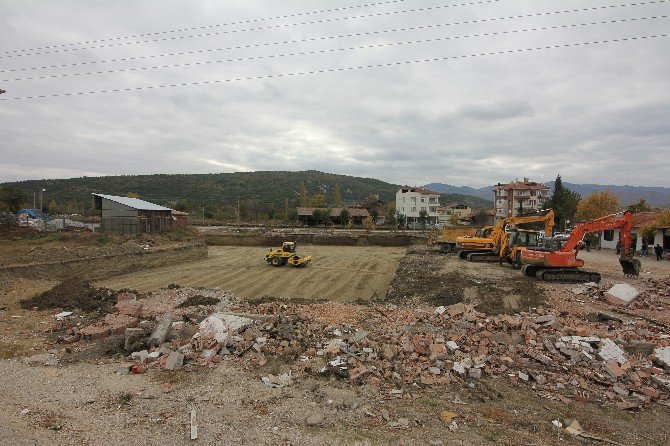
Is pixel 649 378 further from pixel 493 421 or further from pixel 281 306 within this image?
pixel 281 306

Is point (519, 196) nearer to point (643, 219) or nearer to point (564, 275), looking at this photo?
point (643, 219)

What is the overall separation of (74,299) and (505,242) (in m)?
19.7

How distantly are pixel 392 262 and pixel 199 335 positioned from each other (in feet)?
70.9

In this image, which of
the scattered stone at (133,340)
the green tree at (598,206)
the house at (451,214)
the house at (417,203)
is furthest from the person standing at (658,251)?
the house at (417,203)

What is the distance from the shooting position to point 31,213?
41.1 meters

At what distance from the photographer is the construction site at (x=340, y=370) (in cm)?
586

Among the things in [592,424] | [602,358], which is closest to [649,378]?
[602,358]

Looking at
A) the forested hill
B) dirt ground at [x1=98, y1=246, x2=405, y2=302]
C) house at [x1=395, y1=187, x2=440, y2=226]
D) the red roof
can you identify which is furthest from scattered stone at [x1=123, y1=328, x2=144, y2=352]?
the forested hill

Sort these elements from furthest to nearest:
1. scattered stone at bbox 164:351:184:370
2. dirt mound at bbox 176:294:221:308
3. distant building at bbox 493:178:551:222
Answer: distant building at bbox 493:178:551:222
dirt mound at bbox 176:294:221:308
scattered stone at bbox 164:351:184:370

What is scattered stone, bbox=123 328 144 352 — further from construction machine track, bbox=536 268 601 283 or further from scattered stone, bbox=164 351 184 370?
construction machine track, bbox=536 268 601 283

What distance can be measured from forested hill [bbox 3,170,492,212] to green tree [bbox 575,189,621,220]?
5567cm

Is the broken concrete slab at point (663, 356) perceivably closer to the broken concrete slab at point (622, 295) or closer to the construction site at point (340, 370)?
the construction site at point (340, 370)

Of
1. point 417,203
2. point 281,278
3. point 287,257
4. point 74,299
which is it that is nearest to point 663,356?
point 74,299

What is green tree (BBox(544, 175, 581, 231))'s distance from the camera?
5381 centimetres
